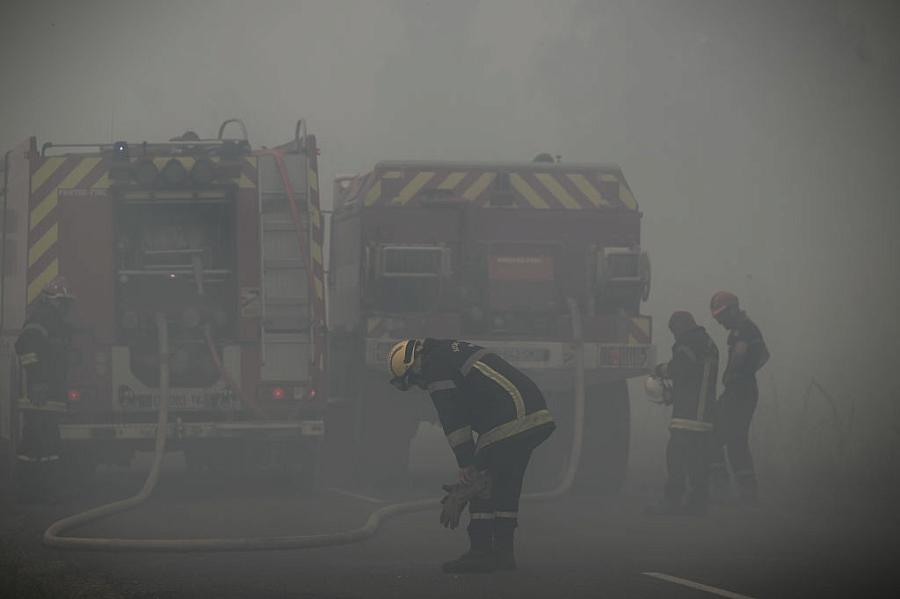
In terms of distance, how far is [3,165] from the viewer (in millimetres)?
14828

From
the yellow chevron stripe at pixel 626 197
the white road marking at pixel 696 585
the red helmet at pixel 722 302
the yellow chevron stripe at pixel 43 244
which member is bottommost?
the white road marking at pixel 696 585

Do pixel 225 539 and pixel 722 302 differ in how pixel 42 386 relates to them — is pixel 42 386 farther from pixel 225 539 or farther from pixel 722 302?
pixel 722 302

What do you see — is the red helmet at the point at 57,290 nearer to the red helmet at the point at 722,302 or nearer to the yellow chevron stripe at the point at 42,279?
the yellow chevron stripe at the point at 42,279

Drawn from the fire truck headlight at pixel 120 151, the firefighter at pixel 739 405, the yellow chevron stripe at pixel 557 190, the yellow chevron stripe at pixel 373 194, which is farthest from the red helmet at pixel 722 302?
the fire truck headlight at pixel 120 151

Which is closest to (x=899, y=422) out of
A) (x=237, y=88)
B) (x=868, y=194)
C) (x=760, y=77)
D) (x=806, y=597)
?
(x=806, y=597)

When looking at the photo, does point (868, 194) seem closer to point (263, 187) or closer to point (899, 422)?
point (899, 422)

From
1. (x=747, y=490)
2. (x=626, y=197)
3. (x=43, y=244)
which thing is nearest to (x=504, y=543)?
(x=747, y=490)

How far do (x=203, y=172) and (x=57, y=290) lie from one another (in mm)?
1699

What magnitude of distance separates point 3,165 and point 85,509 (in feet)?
13.1

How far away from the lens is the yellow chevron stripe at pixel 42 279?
13.8 meters

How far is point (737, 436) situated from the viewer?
13.3 meters

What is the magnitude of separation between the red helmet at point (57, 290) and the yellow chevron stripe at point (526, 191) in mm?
4246

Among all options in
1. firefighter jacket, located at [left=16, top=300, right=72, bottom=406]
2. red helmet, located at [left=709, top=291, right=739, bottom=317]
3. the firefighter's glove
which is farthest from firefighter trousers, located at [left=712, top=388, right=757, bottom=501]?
firefighter jacket, located at [left=16, top=300, right=72, bottom=406]

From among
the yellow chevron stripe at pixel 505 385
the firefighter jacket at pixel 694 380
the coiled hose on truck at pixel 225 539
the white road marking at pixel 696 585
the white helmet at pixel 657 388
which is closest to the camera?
the white road marking at pixel 696 585
